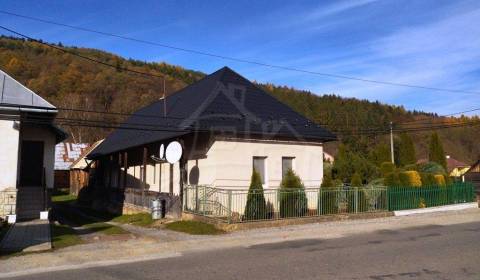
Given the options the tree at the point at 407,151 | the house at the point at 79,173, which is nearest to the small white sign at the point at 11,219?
the house at the point at 79,173

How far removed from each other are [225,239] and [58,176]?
1740 inches

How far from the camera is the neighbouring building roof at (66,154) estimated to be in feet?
173

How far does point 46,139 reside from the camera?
21.6 m

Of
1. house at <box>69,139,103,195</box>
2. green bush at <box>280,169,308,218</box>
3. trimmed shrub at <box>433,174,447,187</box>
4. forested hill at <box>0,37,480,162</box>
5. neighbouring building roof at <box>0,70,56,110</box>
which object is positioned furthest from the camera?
forested hill at <box>0,37,480,162</box>

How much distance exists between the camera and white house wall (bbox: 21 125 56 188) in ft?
68.9

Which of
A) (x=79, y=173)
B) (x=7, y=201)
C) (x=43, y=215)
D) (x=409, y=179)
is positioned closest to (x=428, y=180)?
(x=409, y=179)

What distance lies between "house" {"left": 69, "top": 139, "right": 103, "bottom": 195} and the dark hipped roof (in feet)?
55.3

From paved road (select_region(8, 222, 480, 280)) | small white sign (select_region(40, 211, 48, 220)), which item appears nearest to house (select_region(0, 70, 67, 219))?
small white sign (select_region(40, 211, 48, 220))

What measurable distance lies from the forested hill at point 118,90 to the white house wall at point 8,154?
22420 mm

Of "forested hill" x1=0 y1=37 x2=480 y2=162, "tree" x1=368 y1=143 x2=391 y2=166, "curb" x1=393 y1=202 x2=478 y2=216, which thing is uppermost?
"forested hill" x1=0 y1=37 x2=480 y2=162

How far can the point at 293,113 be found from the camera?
77.5ft

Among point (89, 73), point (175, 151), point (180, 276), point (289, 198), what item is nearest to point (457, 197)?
point (289, 198)

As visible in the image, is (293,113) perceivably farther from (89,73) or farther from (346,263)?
(89,73)

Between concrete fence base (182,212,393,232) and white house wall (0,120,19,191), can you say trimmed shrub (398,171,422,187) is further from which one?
white house wall (0,120,19,191)
